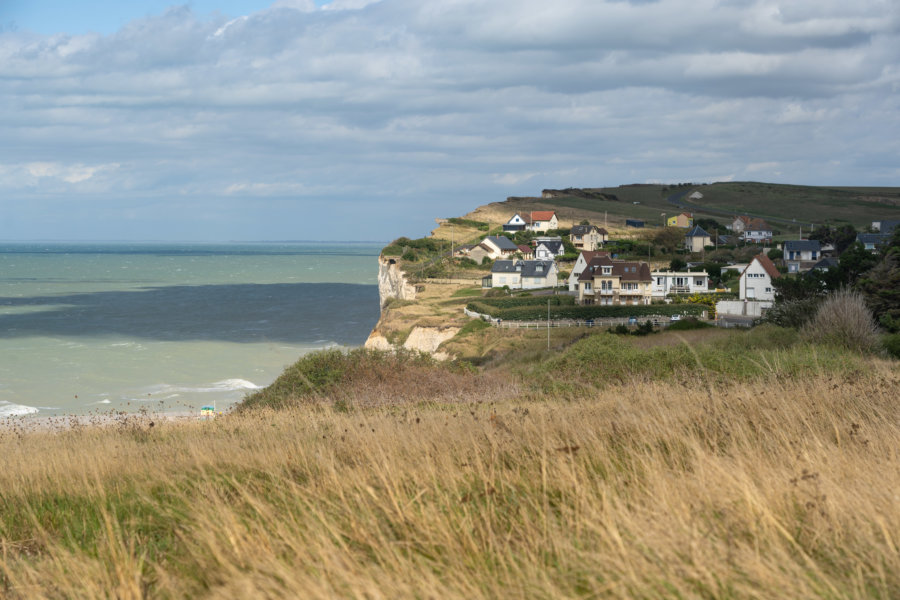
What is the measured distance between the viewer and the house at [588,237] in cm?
10381

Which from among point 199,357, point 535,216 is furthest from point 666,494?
point 535,216

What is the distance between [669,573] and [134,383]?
50636 mm

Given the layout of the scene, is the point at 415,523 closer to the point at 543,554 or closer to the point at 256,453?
the point at 543,554

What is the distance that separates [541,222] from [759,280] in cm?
6354

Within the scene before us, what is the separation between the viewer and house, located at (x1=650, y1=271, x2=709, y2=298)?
71375mm

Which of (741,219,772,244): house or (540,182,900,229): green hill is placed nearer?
(741,219,772,244): house

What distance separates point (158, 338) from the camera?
73.8 metres

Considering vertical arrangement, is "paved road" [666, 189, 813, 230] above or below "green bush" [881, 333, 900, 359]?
above

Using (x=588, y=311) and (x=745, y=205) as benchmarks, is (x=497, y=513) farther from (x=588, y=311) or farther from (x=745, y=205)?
(x=745, y=205)

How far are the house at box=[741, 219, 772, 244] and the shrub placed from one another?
95.1 metres

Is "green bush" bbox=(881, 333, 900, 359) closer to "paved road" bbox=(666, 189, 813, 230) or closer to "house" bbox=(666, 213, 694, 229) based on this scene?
"house" bbox=(666, 213, 694, 229)

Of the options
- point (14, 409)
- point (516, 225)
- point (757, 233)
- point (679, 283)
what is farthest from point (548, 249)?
point (14, 409)

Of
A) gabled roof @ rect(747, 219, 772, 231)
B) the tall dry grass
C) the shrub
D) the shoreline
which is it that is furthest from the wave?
gabled roof @ rect(747, 219, 772, 231)

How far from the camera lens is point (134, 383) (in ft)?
163
